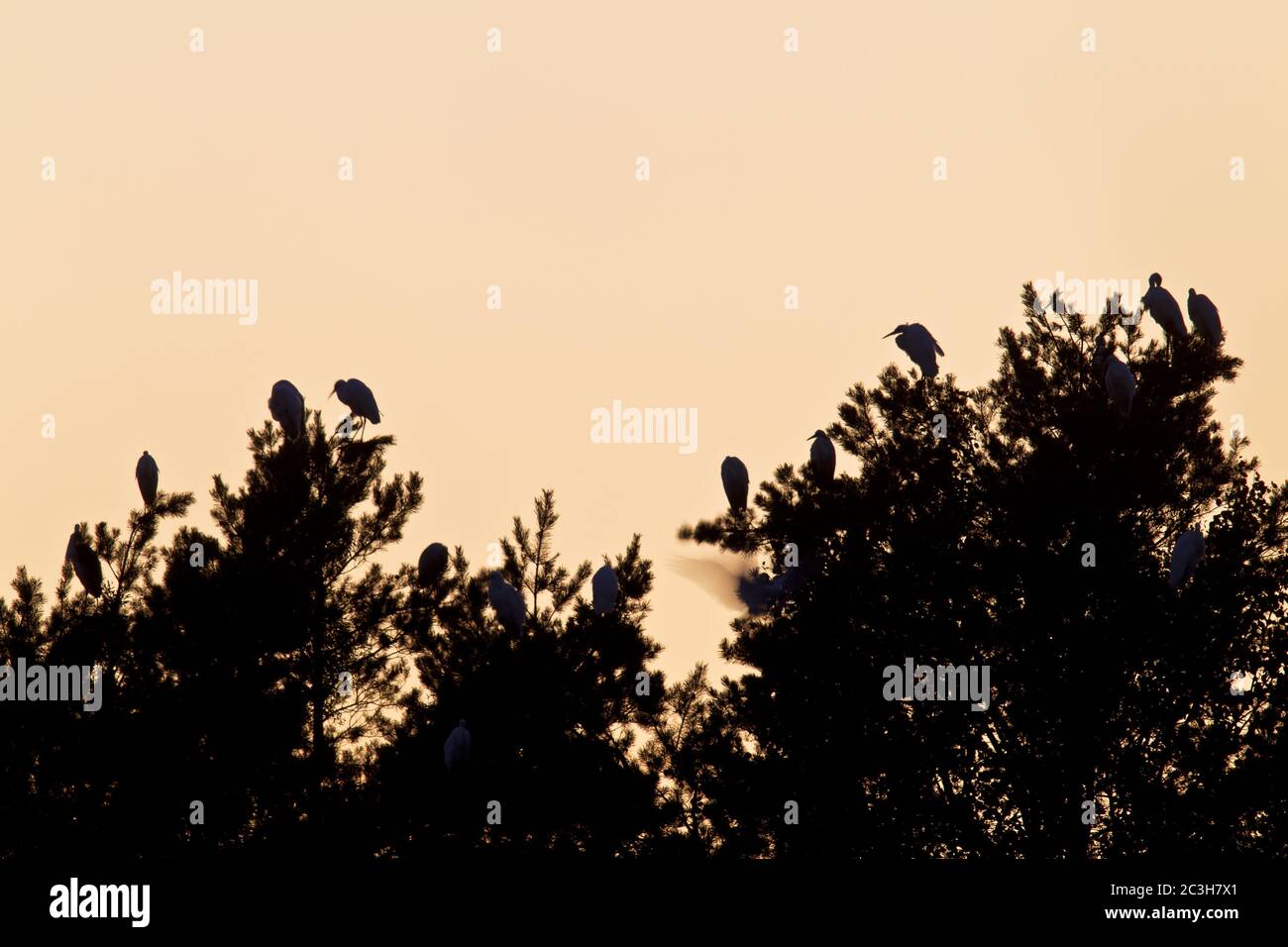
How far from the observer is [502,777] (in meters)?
20.4

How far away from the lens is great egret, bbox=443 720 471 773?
762 inches

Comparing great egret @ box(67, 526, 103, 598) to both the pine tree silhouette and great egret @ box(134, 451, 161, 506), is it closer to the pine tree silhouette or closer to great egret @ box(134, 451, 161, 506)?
great egret @ box(134, 451, 161, 506)

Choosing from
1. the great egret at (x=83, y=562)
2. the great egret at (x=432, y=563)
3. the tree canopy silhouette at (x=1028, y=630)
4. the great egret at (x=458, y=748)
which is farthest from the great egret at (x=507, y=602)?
the great egret at (x=83, y=562)

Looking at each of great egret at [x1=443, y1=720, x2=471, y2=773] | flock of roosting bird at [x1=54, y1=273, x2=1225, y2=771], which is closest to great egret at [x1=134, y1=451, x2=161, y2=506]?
flock of roosting bird at [x1=54, y1=273, x2=1225, y2=771]

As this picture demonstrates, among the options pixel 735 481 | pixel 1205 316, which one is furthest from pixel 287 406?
pixel 1205 316

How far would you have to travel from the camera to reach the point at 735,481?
64.3 feet

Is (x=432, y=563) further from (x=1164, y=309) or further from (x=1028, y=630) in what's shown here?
(x=1164, y=309)

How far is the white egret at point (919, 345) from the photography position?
63.6 feet

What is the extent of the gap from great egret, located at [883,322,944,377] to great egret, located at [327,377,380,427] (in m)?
7.10

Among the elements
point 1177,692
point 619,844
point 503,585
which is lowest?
point 619,844

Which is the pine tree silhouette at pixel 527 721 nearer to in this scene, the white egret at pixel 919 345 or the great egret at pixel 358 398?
the great egret at pixel 358 398

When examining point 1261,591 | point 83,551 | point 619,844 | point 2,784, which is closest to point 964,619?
point 1261,591
